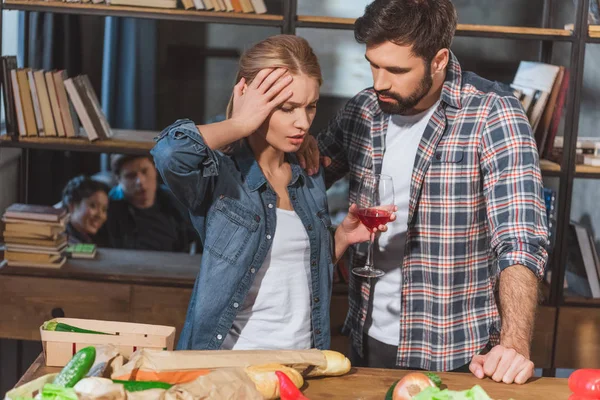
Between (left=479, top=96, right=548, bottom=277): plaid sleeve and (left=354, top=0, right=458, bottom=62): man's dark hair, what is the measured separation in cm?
22

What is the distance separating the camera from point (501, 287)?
1813mm

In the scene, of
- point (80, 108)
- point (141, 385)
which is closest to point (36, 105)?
point (80, 108)

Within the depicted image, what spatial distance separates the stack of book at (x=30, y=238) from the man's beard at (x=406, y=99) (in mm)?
1520

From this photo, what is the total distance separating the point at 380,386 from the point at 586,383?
0.36 m

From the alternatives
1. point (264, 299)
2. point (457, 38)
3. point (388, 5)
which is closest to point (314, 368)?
point (264, 299)

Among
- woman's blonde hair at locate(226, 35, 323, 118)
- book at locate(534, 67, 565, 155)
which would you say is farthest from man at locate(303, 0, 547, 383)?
book at locate(534, 67, 565, 155)

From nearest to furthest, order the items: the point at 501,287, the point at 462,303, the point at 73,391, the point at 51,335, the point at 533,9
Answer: the point at 73,391 → the point at 51,335 → the point at 501,287 → the point at 462,303 → the point at 533,9

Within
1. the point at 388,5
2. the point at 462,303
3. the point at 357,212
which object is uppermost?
the point at 388,5

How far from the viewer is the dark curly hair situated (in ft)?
11.8

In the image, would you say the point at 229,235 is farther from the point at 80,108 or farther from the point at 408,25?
the point at 80,108

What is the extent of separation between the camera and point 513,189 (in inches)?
74.9

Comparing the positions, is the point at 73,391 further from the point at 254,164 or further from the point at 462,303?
the point at 462,303

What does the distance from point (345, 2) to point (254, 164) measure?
196cm

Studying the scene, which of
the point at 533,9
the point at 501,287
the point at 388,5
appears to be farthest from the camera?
the point at 533,9
